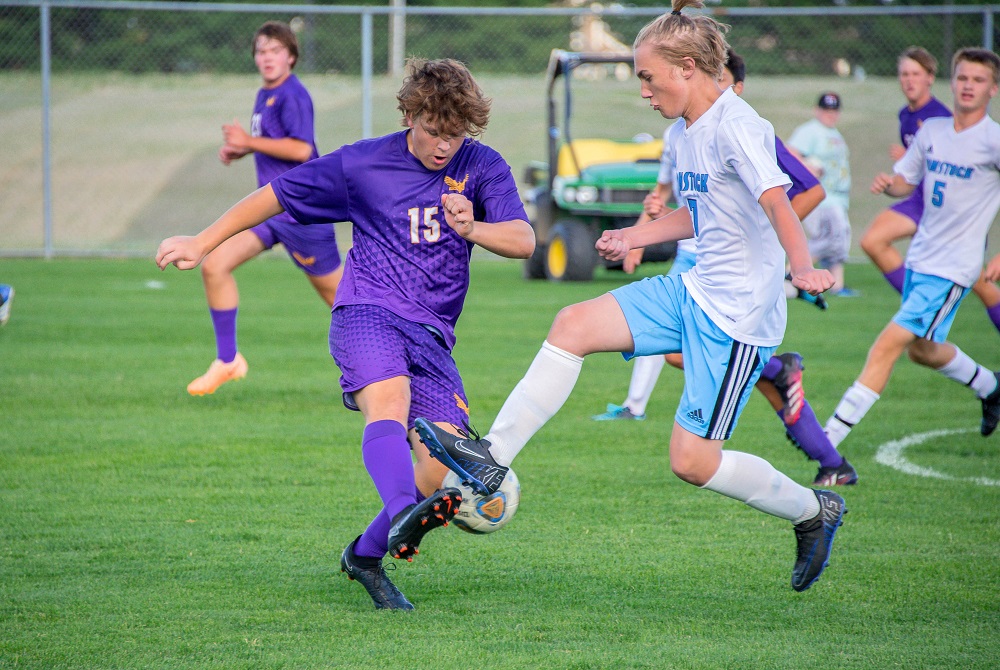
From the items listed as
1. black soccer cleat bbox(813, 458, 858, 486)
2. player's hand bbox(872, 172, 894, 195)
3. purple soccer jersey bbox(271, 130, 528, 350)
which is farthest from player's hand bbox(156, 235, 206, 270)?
player's hand bbox(872, 172, 894, 195)

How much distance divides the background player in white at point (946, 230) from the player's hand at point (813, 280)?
2911 millimetres

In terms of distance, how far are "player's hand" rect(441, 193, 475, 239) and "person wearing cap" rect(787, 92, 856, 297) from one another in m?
10.9

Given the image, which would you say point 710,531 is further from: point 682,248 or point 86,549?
point 86,549

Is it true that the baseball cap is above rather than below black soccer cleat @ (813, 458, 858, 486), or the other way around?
above

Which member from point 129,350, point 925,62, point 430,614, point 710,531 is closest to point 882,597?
point 710,531

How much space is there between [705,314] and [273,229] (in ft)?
13.2

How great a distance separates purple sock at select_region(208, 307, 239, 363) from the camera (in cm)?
757

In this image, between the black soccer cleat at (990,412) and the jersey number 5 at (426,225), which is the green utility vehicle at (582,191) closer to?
the black soccer cleat at (990,412)

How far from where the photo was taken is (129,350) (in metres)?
9.49

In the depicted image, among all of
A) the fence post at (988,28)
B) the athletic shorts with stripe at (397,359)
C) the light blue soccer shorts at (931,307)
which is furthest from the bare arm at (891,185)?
the fence post at (988,28)

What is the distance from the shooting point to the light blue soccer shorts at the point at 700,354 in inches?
146

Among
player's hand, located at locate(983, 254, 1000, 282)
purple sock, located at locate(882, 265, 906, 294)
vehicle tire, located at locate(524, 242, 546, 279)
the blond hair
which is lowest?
vehicle tire, located at locate(524, 242, 546, 279)

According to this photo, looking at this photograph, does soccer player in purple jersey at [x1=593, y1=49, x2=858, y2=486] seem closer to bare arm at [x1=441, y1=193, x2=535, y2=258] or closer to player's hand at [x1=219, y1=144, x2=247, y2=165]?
bare arm at [x1=441, y1=193, x2=535, y2=258]

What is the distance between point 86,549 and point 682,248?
10.1ft
